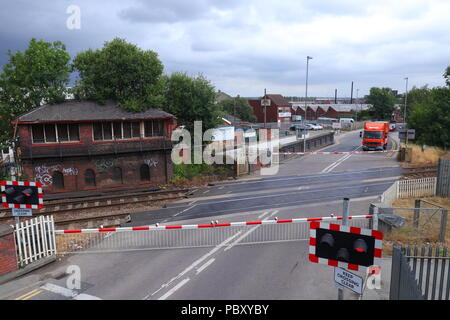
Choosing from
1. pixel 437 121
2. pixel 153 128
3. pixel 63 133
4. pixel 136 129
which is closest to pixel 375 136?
pixel 437 121

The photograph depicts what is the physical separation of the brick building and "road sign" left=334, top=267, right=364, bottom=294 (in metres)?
19.8

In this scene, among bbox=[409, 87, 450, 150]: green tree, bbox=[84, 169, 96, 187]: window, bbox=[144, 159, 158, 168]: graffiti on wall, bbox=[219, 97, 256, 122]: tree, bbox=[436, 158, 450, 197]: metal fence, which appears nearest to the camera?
bbox=[436, 158, 450, 197]: metal fence

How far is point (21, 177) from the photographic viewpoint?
2341cm

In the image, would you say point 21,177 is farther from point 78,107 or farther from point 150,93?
point 150,93

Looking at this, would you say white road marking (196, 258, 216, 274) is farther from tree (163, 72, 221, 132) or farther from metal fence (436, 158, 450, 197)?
tree (163, 72, 221, 132)

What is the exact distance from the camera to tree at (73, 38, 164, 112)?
994 inches

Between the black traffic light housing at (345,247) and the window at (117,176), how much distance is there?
20047mm

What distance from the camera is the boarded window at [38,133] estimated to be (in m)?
21.5

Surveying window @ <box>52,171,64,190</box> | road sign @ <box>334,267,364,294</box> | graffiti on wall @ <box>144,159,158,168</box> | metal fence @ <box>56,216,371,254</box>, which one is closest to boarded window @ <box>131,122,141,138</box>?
graffiti on wall @ <box>144,159,158,168</box>

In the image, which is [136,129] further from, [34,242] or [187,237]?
[34,242]

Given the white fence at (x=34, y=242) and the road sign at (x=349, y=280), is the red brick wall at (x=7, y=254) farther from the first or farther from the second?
the road sign at (x=349, y=280)

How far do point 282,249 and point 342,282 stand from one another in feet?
19.7
